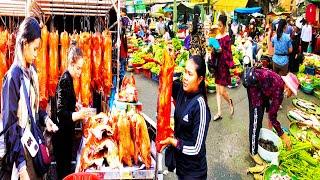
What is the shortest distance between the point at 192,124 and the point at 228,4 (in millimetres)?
19789

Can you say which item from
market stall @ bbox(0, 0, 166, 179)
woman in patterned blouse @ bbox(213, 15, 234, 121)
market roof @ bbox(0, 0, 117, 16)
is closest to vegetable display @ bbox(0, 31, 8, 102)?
market stall @ bbox(0, 0, 166, 179)

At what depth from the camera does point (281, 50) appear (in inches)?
336

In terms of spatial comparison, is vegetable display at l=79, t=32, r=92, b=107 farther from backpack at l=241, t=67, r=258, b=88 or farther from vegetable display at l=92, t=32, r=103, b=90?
backpack at l=241, t=67, r=258, b=88

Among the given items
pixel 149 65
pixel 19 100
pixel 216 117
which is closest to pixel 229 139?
pixel 216 117

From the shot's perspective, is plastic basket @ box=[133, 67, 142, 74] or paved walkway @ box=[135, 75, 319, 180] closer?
paved walkway @ box=[135, 75, 319, 180]

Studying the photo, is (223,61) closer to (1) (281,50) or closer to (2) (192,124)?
(1) (281,50)

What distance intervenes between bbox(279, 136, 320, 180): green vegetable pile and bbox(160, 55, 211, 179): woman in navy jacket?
1.69 m

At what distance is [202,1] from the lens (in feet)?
78.5

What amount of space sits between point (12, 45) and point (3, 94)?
2421 mm

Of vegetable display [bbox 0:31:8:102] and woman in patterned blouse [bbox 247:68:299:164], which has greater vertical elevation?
vegetable display [bbox 0:31:8:102]

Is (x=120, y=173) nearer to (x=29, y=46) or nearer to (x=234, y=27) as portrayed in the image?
(x=29, y=46)

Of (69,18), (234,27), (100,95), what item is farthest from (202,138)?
(234,27)

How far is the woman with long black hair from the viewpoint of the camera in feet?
27.6

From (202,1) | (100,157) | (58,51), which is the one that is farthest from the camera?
(202,1)
